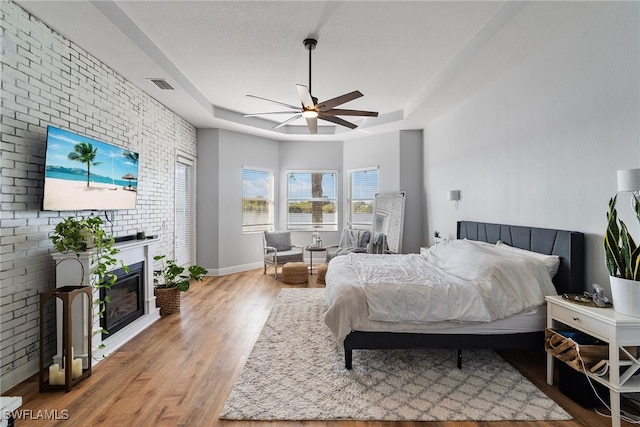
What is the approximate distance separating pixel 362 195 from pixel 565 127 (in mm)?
4498

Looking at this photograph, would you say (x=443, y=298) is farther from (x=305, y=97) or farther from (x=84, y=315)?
(x=84, y=315)

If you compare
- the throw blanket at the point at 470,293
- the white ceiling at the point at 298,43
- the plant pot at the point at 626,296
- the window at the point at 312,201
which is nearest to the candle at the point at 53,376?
the throw blanket at the point at 470,293

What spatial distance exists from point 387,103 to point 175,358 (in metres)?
4.84

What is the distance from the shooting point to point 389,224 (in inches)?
248

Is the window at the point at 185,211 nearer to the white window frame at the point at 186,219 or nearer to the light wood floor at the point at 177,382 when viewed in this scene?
the white window frame at the point at 186,219

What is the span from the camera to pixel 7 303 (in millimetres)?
2346

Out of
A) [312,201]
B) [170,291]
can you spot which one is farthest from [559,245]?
[312,201]

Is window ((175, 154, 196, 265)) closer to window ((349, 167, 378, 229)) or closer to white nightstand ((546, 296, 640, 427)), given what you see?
window ((349, 167, 378, 229))

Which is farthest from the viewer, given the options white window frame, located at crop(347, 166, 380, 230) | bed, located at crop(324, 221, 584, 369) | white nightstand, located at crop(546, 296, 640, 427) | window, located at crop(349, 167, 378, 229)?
white window frame, located at crop(347, 166, 380, 230)

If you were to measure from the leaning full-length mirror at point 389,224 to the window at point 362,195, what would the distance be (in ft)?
1.49

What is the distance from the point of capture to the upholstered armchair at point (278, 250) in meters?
6.17

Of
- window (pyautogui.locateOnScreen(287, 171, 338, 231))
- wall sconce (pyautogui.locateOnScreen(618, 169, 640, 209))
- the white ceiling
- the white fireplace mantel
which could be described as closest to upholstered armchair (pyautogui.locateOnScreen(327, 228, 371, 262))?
window (pyautogui.locateOnScreen(287, 171, 338, 231))

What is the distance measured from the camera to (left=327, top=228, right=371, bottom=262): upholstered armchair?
19.8 ft

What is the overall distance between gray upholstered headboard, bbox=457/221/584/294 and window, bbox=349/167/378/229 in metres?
3.46
